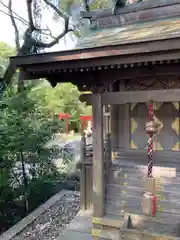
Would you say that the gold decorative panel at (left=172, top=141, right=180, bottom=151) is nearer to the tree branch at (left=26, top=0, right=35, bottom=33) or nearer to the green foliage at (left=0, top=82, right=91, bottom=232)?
the green foliage at (left=0, top=82, right=91, bottom=232)

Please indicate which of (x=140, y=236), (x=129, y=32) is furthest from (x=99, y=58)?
(x=140, y=236)

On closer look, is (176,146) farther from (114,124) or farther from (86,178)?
(86,178)

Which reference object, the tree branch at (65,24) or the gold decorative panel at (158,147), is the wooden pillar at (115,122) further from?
the tree branch at (65,24)

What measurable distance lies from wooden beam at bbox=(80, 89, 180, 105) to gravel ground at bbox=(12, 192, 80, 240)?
3162mm

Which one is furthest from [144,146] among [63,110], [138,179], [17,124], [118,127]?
[63,110]

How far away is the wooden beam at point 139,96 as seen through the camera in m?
4.10

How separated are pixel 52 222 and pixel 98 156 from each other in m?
2.52

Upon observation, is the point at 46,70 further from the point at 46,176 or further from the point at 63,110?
the point at 63,110

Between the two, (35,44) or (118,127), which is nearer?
(118,127)

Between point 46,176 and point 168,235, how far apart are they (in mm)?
5008

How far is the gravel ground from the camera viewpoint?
220 inches

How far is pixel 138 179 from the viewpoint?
566 centimetres

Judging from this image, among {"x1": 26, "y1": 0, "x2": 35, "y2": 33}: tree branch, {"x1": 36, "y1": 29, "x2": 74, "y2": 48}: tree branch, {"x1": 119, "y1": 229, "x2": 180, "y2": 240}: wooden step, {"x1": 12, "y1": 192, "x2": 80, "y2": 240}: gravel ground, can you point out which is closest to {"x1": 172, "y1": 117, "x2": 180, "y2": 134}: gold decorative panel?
{"x1": 119, "y1": 229, "x2": 180, "y2": 240}: wooden step

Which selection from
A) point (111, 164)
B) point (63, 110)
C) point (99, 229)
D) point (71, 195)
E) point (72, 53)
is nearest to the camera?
point (72, 53)
